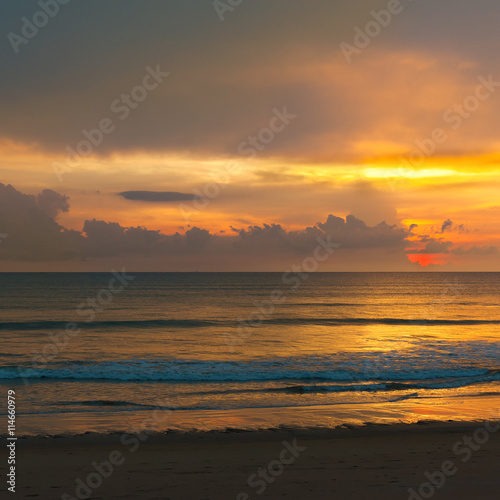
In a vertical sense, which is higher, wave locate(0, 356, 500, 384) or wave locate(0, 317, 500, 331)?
wave locate(0, 317, 500, 331)

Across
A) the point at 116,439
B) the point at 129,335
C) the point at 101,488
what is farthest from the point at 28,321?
the point at 101,488

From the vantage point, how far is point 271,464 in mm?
10812

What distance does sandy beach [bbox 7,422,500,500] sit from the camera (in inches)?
356

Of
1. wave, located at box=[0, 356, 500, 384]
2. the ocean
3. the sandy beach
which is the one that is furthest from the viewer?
wave, located at box=[0, 356, 500, 384]

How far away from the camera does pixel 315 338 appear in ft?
122

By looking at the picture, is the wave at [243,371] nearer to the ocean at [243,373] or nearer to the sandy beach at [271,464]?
the ocean at [243,373]

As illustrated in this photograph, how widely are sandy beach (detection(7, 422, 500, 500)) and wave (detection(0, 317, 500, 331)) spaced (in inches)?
1262

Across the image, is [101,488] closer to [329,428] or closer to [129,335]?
[329,428]

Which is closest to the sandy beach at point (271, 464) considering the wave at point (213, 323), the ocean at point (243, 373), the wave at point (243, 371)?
the ocean at point (243, 373)

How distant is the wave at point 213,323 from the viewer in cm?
4375

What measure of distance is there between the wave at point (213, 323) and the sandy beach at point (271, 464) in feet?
105

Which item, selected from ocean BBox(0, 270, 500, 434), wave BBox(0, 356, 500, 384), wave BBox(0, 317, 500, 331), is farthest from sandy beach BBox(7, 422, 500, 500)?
wave BBox(0, 317, 500, 331)

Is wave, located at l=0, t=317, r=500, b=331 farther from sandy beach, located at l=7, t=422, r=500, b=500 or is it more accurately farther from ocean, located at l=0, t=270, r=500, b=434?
sandy beach, located at l=7, t=422, r=500, b=500

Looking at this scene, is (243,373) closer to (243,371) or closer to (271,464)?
(243,371)
